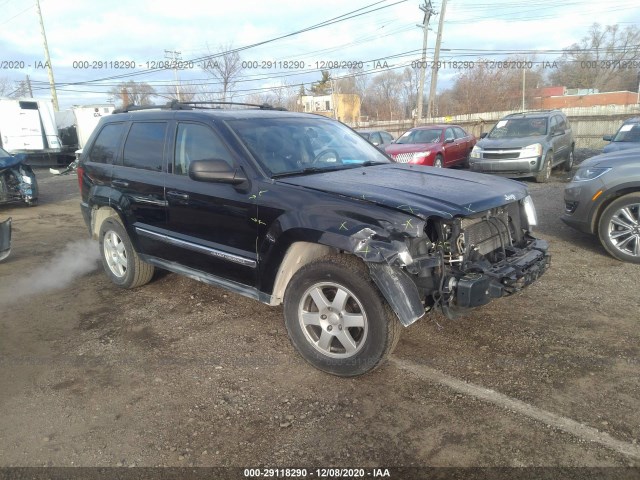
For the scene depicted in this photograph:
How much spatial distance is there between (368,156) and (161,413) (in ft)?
9.37

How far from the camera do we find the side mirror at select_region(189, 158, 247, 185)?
11.2 feet

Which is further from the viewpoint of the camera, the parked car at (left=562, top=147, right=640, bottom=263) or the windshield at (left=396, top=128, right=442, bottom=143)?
the windshield at (left=396, top=128, right=442, bottom=143)

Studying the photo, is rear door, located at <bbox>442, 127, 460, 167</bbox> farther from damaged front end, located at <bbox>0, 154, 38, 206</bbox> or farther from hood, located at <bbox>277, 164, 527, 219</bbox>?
damaged front end, located at <bbox>0, 154, 38, 206</bbox>

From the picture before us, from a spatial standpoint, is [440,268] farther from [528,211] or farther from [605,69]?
[605,69]

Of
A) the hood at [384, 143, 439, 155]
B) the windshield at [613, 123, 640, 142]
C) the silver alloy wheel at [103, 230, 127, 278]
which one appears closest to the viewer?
the silver alloy wheel at [103, 230, 127, 278]

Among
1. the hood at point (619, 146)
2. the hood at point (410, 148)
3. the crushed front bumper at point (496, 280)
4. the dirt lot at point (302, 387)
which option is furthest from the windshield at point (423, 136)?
the crushed front bumper at point (496, 280)

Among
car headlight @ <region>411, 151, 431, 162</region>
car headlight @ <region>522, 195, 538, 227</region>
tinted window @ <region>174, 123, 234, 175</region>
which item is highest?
tinted window @ <region>174, 123, 234, 175</region>

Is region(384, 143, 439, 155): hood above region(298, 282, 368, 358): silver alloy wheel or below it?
above

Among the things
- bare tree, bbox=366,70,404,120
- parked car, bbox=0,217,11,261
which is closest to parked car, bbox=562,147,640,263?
parked car, bbox=0,217,11,261

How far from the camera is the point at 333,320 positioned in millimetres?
A: 3189

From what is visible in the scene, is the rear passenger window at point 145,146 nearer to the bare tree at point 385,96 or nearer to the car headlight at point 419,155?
the car headlight at point 419,155

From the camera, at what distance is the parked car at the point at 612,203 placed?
5230 mm

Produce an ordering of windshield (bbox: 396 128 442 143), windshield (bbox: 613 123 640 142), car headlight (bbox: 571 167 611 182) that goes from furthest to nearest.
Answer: windshield (bbox: 396 128 442 143)
windshield (bbox: 613 123 640 142)
car headlight (bbox: 571 167 611 182)

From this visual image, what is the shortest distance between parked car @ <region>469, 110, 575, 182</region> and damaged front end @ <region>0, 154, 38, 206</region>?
11.1 m
